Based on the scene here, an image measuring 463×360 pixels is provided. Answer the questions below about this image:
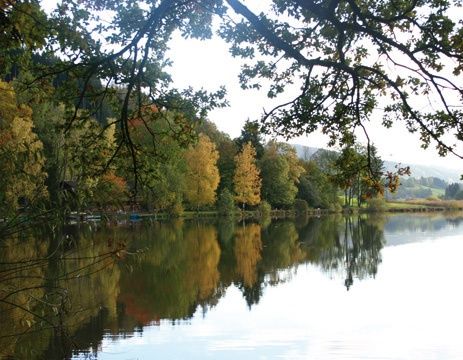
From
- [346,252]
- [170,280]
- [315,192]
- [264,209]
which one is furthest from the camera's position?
[315,192]

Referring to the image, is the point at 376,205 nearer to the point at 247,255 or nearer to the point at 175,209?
the point at 175,209

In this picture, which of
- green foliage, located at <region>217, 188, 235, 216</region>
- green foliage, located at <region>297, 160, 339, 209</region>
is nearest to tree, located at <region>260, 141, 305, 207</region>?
green foliage, located at <region>297, 160, 339, 209</region>

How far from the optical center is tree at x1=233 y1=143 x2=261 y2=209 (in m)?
53.6

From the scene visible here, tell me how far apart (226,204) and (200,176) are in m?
4.55

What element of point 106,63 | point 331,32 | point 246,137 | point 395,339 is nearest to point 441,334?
point 395,339

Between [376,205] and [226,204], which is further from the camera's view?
[376,205]

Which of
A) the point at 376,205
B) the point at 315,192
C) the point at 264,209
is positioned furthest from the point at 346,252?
the point at 376,205

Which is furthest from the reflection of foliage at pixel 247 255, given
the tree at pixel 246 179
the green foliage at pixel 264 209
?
the green foliage at pixel 264 209

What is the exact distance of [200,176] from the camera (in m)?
49.7

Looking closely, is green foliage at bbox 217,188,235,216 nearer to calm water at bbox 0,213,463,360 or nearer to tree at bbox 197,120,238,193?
tree at bbox 197,120,238,193

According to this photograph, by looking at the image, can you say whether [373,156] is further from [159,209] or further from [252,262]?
[159,209]

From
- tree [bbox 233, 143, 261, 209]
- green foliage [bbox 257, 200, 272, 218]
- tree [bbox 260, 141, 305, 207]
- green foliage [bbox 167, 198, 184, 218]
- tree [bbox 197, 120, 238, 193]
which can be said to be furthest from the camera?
tree [bbox 260, 141, 305, 207]

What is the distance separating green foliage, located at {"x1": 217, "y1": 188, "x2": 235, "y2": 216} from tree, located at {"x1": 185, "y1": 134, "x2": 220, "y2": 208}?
176cm

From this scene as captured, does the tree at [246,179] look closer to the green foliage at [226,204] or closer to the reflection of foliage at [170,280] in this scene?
the green foliage at [226,204]
